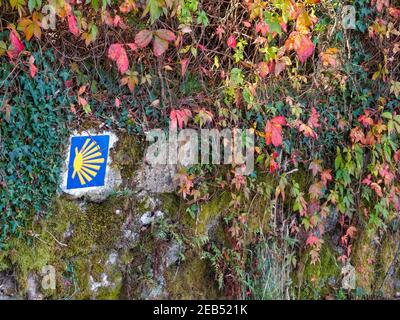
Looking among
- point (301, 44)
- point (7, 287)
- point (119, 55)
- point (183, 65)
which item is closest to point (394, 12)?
point (301, 44)

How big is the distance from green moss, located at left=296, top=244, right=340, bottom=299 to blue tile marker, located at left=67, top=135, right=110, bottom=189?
5.26 ft

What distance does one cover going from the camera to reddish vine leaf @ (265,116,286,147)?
2.93m

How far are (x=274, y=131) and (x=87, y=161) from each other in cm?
116

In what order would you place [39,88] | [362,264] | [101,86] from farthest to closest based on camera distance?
[362,264] < [101,86] < [39,88]

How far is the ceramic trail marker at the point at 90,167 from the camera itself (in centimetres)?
270

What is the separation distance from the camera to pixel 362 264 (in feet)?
11.7

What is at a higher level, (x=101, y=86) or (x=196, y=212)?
(x=101, y=86)

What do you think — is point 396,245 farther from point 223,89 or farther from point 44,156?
point 44,156

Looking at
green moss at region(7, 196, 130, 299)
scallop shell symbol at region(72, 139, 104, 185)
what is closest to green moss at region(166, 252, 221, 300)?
green moss at region(7, 196, 130, 299)

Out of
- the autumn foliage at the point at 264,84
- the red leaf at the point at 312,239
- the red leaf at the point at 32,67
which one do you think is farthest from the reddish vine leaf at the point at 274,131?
the red leaf at the point at 32,67

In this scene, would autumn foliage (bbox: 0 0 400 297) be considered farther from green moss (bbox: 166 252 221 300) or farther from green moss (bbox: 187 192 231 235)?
green moss (bbox: 166 252 221 300)

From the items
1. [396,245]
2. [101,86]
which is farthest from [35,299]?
[396,245]

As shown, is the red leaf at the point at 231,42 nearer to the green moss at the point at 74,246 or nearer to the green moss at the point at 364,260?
the green moss at the point at 74,246

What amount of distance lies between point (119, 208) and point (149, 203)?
19 centimetres
